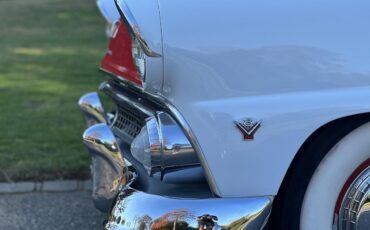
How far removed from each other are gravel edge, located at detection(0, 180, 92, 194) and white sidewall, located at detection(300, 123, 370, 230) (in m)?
2.36

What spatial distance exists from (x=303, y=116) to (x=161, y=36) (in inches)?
24.1

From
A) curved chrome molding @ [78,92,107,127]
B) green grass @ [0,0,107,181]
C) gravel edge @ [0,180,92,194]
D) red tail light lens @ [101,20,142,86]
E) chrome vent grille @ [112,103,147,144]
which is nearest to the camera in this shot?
red tail light lens @ [101,20,142,86]

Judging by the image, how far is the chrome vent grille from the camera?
288cm

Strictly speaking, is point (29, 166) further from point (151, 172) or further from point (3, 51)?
point (3, 51)

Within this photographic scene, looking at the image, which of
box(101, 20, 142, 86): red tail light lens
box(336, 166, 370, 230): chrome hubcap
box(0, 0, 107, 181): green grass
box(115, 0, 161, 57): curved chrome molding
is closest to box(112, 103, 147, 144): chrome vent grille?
box(101, 20, 142, 86): red tail light lens

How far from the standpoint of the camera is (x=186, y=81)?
7.09ft

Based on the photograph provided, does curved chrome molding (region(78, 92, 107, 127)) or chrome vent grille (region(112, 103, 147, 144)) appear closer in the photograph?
chrome vent grille (region(112, 103, 147, 144))

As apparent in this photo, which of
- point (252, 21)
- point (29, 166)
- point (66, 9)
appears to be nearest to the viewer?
point (252, 21)

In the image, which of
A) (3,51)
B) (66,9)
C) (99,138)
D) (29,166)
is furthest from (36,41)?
(99,138)

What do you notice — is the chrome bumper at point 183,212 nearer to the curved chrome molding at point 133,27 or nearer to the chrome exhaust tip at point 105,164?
the chrome exhaust tip at point 105,164

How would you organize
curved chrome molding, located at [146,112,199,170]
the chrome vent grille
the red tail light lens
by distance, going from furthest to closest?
1. the chrome vent grille
2. the red tail light lens
3. curved chrome molding, located at [146,112,199,170]

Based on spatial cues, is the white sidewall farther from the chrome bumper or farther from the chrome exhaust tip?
the chrome exhaust tip

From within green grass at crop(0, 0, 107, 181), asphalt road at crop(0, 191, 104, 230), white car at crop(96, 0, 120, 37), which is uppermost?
white car at crop(96, 0, 120, 37)

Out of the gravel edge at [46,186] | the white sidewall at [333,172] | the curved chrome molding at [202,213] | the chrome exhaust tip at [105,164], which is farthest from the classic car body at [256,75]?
the gravel edge at [46,186]
